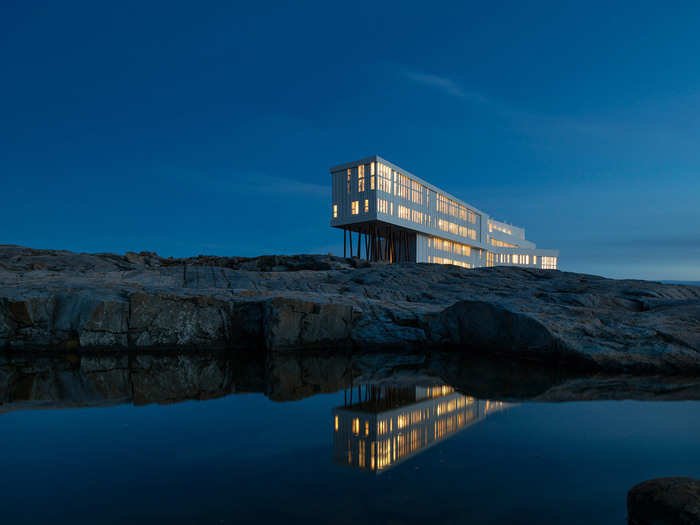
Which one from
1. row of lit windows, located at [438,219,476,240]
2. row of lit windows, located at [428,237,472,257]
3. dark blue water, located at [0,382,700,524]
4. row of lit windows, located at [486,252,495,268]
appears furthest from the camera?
row of lit windows, located at [486,252,495,268]

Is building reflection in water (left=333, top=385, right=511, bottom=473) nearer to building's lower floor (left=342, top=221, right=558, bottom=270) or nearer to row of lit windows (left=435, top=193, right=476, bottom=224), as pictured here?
building's lower floor (left=342, top=221, right=558, bottom=270)

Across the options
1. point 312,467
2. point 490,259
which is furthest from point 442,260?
point 312,467

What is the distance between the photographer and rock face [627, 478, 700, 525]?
2811 millimetres

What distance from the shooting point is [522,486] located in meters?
3.68

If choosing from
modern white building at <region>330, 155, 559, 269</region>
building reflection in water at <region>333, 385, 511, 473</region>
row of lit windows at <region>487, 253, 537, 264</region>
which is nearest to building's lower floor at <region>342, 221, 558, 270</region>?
modern white building at <region>330, 155, 559, 269</region>

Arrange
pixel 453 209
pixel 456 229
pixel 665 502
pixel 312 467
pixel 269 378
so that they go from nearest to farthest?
pixel 665 502 < pixel 312 467 < pixel 269 378 < pixel 453 209 < pixel 456 229

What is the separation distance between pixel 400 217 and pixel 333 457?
3848 cm

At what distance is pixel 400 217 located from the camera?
42.0 m

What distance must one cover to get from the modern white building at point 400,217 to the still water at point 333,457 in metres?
33.1

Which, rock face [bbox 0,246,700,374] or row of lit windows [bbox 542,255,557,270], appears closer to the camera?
rock face [bbox 0,246,700,374]

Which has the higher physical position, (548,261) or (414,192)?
(414,192)

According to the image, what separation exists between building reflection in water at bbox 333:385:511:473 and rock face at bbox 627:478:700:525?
1.95 meters

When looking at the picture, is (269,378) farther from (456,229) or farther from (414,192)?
(456,229)

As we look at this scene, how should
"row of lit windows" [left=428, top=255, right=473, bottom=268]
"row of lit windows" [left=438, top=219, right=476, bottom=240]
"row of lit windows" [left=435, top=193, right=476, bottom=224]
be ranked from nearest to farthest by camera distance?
"row of lit windows" [left=428, top=255, right=473, bottom=268] < "row of lit windows" [left=435, top=193, right=476, bottom=224] < "row of lit windows" [left=438, top=219, right=476, bottom=240]
